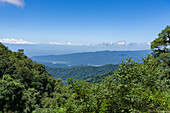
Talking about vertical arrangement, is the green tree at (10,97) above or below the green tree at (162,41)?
below

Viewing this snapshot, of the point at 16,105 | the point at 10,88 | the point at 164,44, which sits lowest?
the point at 16,105

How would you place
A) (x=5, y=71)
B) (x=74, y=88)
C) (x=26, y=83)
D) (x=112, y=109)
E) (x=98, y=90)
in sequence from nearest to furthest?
(x=74, y=88)
(x=98, y=90)
(x=112, y=109)
(x=5, y=71)
(x=26, y=83)

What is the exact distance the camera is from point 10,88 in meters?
17.2

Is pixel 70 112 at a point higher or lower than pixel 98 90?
lower

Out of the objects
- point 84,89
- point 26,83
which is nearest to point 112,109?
point 84,89

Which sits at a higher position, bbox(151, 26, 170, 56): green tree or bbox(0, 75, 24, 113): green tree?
bbox(151, 26, 170, 56): green tree

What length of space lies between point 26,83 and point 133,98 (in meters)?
30.4

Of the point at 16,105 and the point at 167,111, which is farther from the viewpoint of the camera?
the point at 16,105

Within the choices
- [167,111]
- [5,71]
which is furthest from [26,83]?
[167,111]

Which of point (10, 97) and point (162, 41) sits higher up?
point (162, 41)

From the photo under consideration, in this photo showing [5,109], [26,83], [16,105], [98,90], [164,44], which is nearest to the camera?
[98,90]

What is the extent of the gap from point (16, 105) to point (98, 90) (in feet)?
59.1

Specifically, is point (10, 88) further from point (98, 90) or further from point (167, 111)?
point (167, 111)

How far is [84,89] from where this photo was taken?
16.2ft
